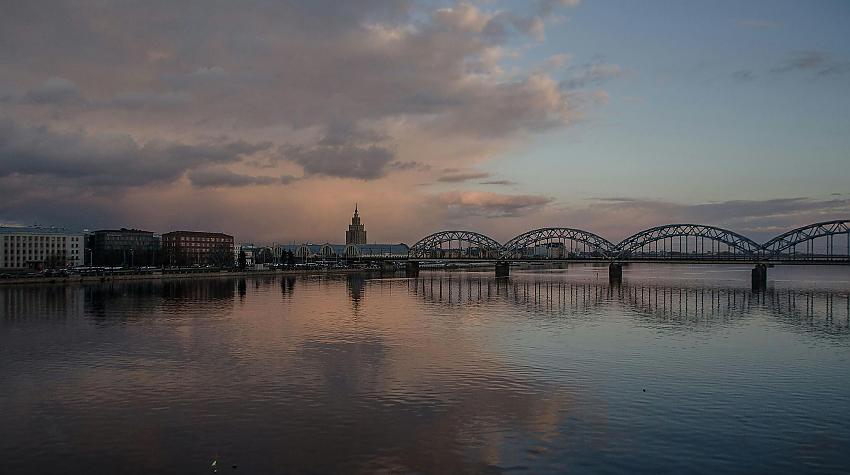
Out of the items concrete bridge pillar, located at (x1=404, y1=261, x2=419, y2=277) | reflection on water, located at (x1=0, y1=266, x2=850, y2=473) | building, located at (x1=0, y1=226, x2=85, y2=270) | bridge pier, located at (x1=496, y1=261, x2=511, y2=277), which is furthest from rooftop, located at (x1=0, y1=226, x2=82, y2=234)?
reflection on water, located at (x1=0, y1=266, x2=850, y2=473)

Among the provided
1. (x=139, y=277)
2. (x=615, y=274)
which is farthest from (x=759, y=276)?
(x=139, y=277)

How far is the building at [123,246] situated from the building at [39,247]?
14.5ft

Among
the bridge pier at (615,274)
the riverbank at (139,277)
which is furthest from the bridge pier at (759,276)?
the riverbank at (139,277)

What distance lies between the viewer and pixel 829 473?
42.9 ft

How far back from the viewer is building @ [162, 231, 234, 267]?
151m

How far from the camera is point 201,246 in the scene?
602 feet

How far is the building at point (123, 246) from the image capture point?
133875mm

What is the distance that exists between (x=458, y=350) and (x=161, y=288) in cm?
5155

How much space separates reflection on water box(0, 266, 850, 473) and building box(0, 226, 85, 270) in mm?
104831

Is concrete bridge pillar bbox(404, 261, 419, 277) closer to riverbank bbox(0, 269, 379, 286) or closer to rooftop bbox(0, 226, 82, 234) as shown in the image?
riverbank bbox(0, 269, 379, 286)

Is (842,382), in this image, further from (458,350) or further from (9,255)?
(9,255)

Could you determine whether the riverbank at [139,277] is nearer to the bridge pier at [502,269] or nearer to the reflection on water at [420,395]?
the bridge pier at [502,269]

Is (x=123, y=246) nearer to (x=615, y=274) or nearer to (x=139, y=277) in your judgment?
(x=139, y=277)

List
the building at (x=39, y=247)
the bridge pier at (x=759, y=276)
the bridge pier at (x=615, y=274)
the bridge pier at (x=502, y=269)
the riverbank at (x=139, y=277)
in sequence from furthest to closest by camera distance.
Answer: the building at (x=39, y=247), the bridge pier at (x=502, y=269), the bridge pier at (x=615, y=274), the bridge pier at (x=759, y=276), the riverbank at (x=139, y=277)
